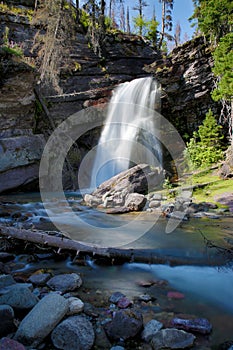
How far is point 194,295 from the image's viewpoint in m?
3.38

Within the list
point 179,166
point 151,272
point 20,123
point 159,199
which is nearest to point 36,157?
point 20,123

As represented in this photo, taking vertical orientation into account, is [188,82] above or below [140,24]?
below

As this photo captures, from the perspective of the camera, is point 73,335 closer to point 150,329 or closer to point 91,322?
point 91,322

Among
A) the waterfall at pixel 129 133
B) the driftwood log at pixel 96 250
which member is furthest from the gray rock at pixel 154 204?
the waterfall at pixel 129 133

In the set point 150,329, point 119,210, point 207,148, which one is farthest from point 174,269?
point 207,148

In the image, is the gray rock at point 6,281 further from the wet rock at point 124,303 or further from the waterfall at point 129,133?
the waterfall at point 129,133

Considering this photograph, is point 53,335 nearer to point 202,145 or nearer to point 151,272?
point 151,272

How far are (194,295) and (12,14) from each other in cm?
2208

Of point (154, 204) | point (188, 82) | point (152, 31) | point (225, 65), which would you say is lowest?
point (154, 204)

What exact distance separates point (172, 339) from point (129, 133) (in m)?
14.1

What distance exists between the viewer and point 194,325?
2592 millimetres

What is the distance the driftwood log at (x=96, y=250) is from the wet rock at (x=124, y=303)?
118cm

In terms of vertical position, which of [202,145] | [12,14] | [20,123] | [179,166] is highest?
[12,14]

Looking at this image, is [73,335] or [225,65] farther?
[225,65]
